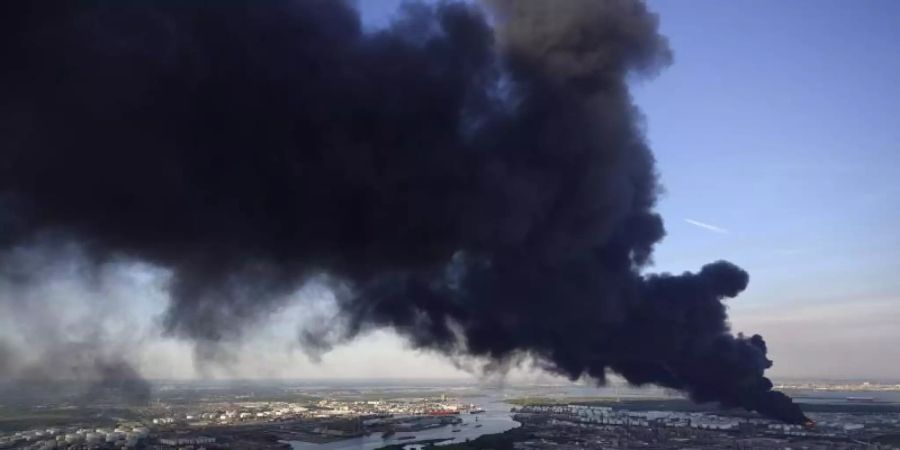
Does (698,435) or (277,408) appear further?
(277,408)

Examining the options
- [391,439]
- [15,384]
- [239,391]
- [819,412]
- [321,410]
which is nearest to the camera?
[15,384]

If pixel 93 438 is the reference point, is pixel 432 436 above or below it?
below

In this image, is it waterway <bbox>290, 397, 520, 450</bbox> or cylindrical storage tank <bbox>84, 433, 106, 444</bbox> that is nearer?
cylindrical storage tank <bbox>84, 433, 106, 444</bbox>

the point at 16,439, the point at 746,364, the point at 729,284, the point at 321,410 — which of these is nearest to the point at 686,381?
the point at 746,364

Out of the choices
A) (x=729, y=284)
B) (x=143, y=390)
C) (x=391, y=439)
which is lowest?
(x=391, y=439)

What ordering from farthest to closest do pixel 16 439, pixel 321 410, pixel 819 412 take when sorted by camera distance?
pixel 321 410, pixel 819 412, pixel 16 439

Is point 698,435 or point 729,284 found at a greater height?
point 729,284

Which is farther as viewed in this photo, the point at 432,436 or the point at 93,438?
the point at 432,436

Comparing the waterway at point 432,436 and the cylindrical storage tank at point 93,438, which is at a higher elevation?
the cylindrical storage tank at point 93,438

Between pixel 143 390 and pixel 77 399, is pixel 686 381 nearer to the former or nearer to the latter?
pixel 143 390

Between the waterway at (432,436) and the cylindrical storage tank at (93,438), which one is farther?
the waterway at (432,436)

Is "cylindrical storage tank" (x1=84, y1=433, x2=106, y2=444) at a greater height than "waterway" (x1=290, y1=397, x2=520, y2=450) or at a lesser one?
greater
